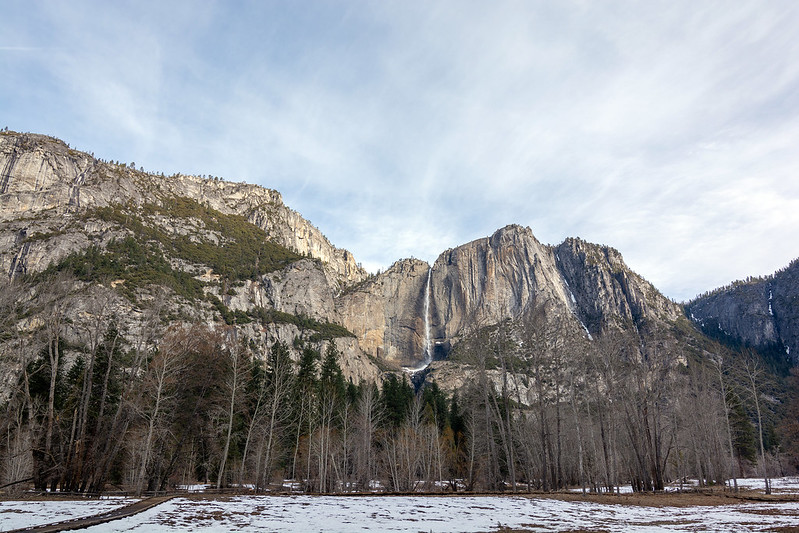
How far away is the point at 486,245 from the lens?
198625mm

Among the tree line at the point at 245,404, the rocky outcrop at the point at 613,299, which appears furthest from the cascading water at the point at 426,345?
the tree line at the point at 245,404

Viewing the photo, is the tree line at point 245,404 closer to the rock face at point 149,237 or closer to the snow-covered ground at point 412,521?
the snow-covered ground at point 412,521

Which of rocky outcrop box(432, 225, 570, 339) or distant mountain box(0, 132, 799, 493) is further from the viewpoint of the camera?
rocky outcrop box(432, 225, 570, 339)

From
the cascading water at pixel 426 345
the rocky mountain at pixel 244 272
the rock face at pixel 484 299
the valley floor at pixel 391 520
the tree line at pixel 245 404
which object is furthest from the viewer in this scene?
the rock face at pixel 484 299

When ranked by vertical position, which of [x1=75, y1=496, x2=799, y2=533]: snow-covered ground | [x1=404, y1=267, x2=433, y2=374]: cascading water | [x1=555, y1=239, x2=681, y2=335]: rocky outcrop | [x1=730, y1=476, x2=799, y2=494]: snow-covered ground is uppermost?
[x1=555, y1=239, x2=681, y2=335]: rocky outcrop

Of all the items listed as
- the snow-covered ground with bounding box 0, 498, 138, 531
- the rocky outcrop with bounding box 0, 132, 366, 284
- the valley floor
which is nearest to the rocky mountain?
the rocky outcrop with bounding box 0, 132, 366, 284

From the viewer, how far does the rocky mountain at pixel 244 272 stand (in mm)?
95125

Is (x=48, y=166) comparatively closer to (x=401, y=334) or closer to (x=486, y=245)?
(x=401, y=334)

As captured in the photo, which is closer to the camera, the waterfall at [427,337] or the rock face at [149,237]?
the rock face at [149,237]

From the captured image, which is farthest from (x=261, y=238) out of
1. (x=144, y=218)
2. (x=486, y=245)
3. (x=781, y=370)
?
(x=781, y=370)

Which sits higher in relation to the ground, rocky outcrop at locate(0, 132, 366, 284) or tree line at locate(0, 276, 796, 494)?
rocky outcrop at locate(0, 132, 366, 284)

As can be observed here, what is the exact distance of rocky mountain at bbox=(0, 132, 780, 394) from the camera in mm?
95125

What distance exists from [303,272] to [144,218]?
162ft

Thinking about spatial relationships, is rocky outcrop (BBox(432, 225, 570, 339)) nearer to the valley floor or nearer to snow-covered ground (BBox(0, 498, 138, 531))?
the valley floor
